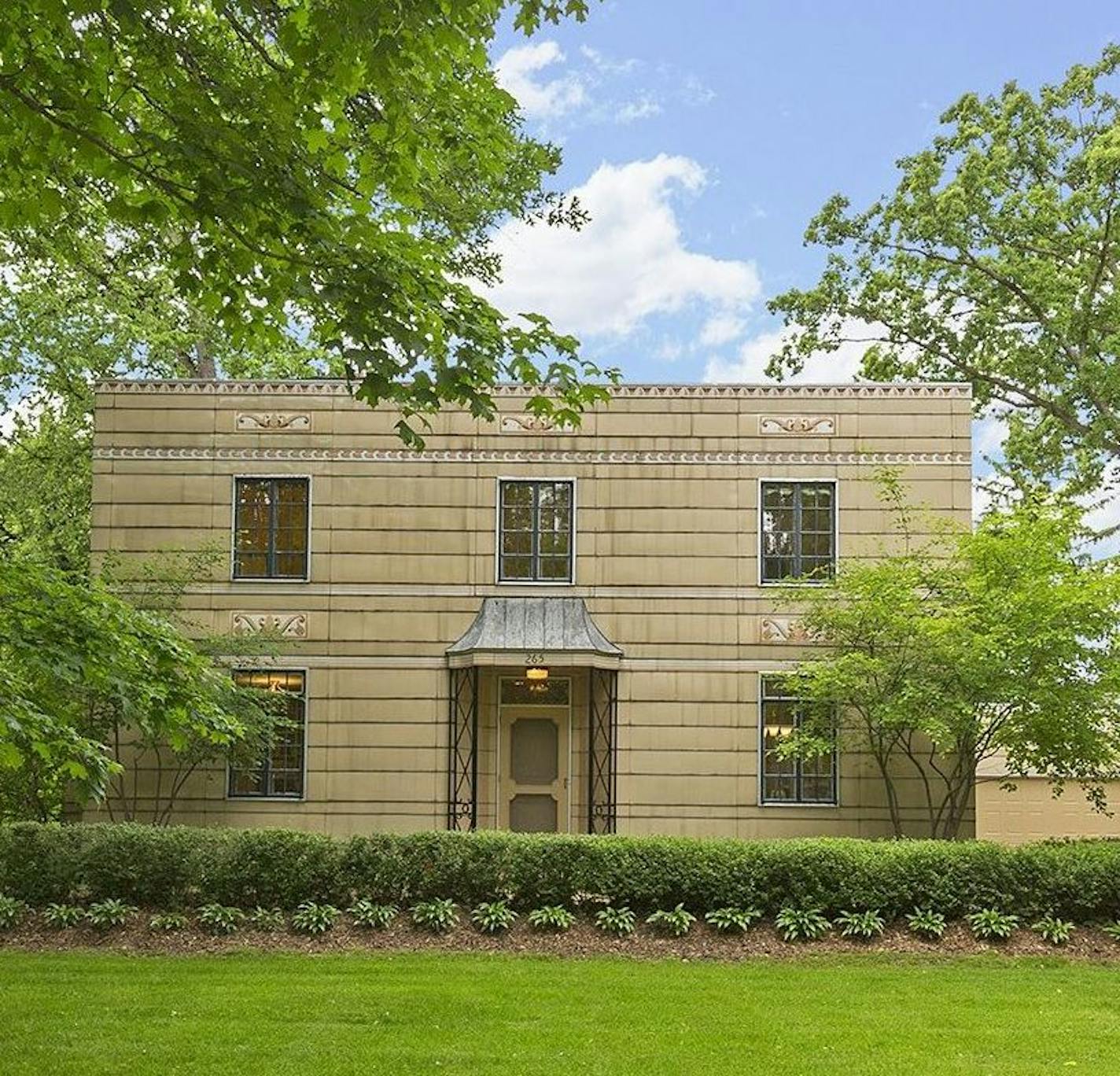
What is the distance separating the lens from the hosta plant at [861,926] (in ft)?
47.3

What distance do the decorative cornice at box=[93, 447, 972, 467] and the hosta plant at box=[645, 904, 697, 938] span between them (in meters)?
7.48

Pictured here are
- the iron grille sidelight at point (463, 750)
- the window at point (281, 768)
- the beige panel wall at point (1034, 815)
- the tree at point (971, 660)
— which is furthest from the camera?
the beige panel wall at point (1034, 815)

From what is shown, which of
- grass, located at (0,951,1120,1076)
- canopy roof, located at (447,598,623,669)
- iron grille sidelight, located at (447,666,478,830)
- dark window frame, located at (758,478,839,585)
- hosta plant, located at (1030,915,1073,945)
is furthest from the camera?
dark window frame, located at (758,478,839,585)

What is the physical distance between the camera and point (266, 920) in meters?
14.7

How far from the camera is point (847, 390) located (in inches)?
814

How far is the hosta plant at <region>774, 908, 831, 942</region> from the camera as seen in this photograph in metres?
14.4

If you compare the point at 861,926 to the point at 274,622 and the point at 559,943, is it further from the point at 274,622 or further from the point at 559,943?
the point at 274,622

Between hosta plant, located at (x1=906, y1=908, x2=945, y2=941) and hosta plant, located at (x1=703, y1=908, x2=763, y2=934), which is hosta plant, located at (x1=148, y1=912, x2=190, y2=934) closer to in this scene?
hosta plant, located at (x1=703, y1=908, x2=763, y2=934)

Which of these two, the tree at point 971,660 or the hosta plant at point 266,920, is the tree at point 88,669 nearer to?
the hosta plant at point 266,920

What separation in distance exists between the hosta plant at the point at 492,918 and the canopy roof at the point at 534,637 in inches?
199

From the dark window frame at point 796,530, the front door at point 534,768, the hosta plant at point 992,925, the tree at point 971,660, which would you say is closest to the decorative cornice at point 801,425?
the dark window frame at point 796,530

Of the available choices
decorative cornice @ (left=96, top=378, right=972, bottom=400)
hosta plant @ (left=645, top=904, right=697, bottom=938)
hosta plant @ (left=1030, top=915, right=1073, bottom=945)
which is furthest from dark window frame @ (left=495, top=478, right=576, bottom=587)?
hosta plant @ (left=1030, top=915, right=1073, bottom=945)

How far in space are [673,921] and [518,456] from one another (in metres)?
7.92

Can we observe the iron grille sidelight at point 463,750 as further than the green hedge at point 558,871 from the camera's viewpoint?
Yes
